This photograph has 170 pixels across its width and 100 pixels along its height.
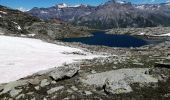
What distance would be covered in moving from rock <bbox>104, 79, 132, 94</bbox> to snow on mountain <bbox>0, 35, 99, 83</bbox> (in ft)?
37.8

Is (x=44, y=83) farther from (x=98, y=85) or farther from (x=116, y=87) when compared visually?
(x=116, y=87)

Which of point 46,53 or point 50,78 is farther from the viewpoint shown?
point 46,53

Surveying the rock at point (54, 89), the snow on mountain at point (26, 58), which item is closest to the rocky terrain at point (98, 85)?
the rock at point (54, 89)

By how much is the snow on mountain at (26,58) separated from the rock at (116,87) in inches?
454

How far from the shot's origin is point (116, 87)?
2084cm

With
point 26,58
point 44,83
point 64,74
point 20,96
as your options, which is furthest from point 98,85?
point 26,58

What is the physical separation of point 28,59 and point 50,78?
17.1 meters

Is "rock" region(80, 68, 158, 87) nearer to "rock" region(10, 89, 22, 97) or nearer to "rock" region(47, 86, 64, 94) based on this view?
"rock" region(47, 86, 64, 94)

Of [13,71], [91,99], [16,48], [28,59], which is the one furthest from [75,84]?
[16,48]

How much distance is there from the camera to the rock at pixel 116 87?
811 inches

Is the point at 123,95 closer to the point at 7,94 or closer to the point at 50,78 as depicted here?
the point at 50,78

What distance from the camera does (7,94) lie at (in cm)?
2270

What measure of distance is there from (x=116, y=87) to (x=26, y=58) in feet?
75.4

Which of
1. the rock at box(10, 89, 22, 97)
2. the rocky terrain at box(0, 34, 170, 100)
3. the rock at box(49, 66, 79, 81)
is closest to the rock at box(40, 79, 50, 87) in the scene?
the rocky terrain at box(0, 34, 170, 100)
